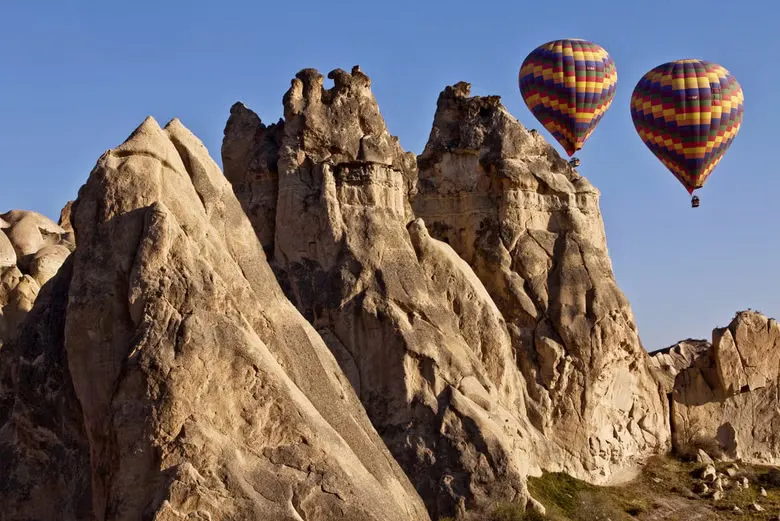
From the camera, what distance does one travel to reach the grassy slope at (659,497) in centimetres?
3656

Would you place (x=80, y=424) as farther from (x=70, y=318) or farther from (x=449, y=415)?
(x=449, y=415)

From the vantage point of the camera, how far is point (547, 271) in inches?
1681

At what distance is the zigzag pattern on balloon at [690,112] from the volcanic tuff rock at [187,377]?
24.6 metres

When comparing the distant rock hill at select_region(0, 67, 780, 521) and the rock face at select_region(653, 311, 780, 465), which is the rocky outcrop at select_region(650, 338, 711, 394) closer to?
the distant rock hill at select_region(0, 67, 780, 521)

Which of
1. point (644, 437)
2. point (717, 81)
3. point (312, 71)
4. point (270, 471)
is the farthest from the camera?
point (717, 81)

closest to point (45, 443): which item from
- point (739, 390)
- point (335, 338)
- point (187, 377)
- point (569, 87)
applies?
point (187, 377)

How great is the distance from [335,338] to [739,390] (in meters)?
13.6

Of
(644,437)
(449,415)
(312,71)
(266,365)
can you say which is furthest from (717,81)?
(266,365)

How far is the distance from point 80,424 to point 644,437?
17713mm

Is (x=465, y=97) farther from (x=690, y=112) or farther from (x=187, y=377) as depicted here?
(x=187, y=377)

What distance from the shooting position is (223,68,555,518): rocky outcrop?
33.8m

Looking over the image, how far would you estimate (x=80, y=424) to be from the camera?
29250mm

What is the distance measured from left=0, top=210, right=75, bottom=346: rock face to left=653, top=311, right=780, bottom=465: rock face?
15.3m

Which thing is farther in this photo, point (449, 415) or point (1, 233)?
point (1, 233)
